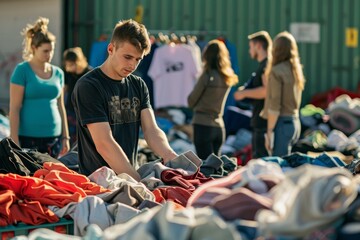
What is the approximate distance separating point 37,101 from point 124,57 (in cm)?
287

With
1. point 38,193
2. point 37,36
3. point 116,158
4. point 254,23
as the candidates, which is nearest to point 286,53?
point 37,36

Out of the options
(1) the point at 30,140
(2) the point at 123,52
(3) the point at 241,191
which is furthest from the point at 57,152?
(3) the point at 241,191

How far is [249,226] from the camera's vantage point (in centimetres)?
345

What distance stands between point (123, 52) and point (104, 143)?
1.87 feet

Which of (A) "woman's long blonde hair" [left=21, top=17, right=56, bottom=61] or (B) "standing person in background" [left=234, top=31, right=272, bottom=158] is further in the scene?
(B) "standing person in background" [left=234, top=31, right=272, bottom=158]

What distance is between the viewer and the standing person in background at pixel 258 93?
1046 cm

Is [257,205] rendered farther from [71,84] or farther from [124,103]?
[71,84]

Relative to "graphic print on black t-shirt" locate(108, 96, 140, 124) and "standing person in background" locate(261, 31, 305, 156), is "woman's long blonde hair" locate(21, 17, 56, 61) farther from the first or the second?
"graphic print on black t-shirt" locate(108, 96, 140, 124)

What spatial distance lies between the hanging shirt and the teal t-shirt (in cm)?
562

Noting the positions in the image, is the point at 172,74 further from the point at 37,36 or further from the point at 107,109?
the point at 107,109

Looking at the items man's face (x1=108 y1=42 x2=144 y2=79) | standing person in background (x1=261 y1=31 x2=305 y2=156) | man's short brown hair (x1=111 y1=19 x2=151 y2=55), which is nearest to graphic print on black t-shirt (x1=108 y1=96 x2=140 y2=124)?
man's face (x1=108 y1=42 x2=144 y2=79)

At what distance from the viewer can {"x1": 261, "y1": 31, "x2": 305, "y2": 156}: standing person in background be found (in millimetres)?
9789

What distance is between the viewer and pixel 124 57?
19.4 feet

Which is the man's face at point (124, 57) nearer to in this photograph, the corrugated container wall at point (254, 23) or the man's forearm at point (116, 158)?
the man's forearm at point (116, 158)
